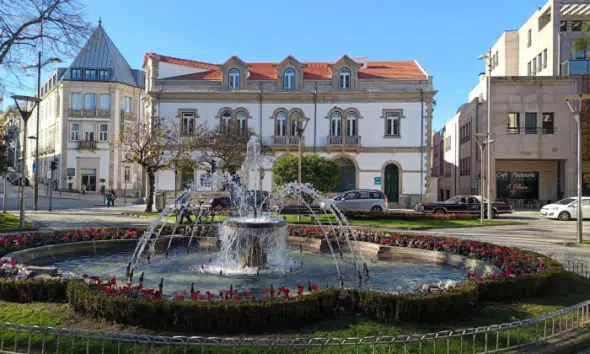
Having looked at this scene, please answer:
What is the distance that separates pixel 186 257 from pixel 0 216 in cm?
Result: 1459

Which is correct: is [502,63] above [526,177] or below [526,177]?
above

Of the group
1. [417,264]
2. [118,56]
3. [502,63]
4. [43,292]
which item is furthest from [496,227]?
[118,56]

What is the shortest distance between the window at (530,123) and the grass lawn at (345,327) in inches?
1391

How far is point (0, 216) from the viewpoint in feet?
73.9

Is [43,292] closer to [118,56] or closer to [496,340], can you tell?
[496,340]

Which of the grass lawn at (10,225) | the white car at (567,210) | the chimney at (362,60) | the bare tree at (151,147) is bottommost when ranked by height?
the grass lawn at (10,225)

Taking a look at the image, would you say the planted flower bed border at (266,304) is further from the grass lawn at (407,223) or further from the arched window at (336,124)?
the arched window at (336,124)

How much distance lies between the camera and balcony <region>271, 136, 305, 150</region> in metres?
39.9

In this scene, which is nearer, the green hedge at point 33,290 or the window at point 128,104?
the green hedge at point 33,290

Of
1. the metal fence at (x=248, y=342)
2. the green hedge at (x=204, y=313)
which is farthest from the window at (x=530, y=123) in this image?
the green hedge at (x=204, y=313)

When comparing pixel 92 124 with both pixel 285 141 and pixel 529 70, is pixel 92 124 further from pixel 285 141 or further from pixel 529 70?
pixel 529 70

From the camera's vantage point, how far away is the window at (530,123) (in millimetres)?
39031

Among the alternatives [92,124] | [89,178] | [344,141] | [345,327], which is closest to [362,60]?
[344,141]

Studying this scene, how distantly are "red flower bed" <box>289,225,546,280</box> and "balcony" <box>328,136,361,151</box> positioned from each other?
23371mm
